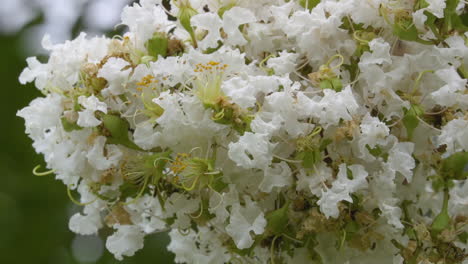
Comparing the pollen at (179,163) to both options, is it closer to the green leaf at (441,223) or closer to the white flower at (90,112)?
the white flower at (90,112)

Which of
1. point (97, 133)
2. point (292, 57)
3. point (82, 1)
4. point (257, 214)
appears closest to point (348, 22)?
point (292, 57)

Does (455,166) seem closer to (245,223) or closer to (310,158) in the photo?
(310,158)

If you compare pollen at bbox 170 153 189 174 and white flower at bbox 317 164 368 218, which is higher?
pollen at bbox 170 153 189 174

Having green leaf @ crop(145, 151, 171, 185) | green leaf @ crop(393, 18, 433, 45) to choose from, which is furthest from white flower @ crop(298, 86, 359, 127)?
green leaf @ crop(145, 151, 171, 185)

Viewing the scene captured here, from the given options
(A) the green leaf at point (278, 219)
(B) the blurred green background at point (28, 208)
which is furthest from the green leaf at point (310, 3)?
(B) the blurred green background at point (28, 208)

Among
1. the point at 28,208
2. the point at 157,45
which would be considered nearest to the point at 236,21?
the point at 157,45

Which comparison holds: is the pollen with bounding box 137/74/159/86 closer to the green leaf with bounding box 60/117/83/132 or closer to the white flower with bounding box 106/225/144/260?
the green leaf with bounding box 60/117/83/132

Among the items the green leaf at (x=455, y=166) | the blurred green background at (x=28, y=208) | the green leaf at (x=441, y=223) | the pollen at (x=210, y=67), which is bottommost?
the blurred green background at (x=28, y=208)
